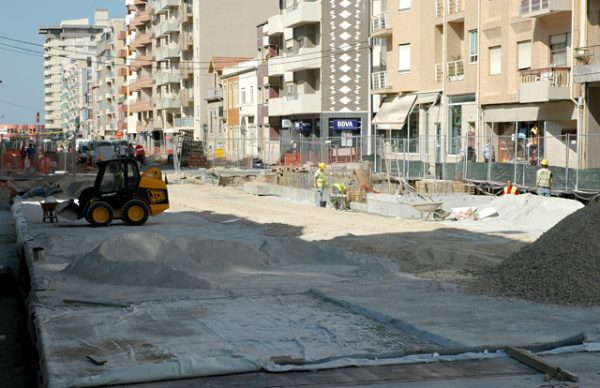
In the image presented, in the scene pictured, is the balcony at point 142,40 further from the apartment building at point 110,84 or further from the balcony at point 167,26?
the apartment building at point 110,84

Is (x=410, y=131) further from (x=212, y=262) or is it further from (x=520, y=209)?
(x=212, y=262)

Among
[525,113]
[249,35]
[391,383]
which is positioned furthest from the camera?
[249,35]

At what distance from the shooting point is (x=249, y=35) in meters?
91.3

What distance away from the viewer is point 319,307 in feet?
40.7

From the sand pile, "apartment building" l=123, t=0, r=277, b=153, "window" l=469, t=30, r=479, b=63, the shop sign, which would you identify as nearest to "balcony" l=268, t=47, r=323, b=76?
the shop sign

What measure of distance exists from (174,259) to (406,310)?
5.68m

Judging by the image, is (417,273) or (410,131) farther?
(410,131)

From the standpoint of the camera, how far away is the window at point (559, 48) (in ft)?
123

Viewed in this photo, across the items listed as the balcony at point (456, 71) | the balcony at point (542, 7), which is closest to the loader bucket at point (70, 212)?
the balcony at point (542, 7)

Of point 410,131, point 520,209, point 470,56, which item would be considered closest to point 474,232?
point 520,209

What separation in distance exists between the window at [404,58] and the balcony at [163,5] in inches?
2189

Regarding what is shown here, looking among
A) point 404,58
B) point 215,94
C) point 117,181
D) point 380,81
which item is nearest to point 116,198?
point 117,181

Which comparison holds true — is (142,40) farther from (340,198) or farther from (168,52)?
(340,198)

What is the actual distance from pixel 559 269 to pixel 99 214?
15053 mm
